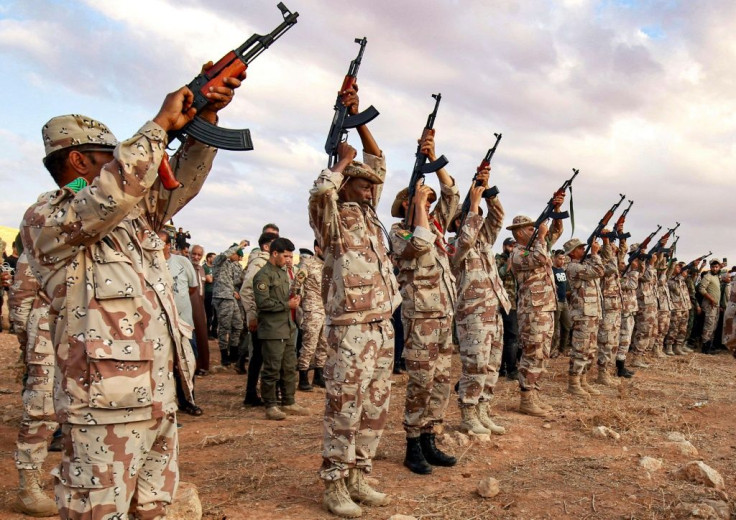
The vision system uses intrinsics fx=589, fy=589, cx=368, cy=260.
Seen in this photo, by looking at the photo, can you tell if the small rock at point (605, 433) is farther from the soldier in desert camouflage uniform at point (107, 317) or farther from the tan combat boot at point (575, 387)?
the soldier in desert camouflage uniform at point (107, 317)

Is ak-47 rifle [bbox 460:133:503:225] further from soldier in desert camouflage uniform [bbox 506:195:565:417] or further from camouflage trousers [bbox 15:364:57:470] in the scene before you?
camouflage trousers [bbox 15:364:57:470]

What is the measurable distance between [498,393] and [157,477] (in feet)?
23.2

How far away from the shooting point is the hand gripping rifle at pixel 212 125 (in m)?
2.60

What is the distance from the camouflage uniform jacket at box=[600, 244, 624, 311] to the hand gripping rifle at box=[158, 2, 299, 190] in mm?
9032

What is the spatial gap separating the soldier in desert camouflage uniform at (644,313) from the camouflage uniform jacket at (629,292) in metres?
0.54

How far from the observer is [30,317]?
4.57 meters

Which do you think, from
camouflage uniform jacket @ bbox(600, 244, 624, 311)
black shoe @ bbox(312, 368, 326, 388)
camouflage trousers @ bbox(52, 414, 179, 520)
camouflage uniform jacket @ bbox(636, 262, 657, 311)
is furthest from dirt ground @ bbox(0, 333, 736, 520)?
camouflage uniform jacket @ bbox(636, 262, 657, 311)

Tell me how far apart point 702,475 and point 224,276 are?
9.05 metres

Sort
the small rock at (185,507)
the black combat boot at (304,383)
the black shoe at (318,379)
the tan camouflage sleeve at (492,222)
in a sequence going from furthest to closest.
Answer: the black shoe at (318,379) < the black combat boot at (304,383) < the tan camouflage sleeve at (492,222) < the small rock at (185,507)

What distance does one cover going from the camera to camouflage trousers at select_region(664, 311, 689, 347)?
15742 mm

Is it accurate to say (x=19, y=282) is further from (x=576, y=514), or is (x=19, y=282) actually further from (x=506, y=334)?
(x=506, y=334)

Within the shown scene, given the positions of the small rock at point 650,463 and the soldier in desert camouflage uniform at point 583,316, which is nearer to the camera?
the small rock at point 650,463

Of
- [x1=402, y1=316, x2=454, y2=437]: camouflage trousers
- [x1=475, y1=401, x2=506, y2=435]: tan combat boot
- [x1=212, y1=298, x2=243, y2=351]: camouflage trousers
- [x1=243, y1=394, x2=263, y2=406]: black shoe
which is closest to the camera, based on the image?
[x1=402, y1=316, x2=454, y2=437]: camouflage trousers

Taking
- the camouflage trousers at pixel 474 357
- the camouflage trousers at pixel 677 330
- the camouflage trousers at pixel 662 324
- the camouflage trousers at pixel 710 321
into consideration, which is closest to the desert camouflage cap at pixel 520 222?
the camouflage trousers at pixel 474 357
